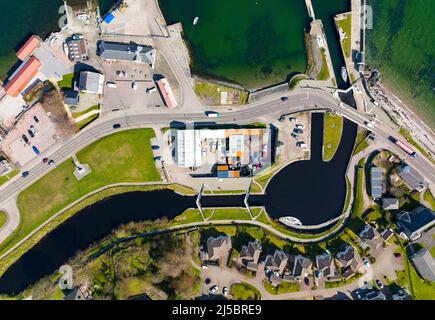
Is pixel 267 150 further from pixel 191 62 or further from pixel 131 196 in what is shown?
pixel 131 196

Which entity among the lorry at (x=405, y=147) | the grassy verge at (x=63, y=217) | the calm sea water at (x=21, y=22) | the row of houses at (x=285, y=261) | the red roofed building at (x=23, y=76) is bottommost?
the row of houses at (x=285, y=261)

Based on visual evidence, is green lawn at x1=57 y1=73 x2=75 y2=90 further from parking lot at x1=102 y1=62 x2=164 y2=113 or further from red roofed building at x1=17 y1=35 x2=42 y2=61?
red roofed building at x1=17 y1=35 x2=42 y2=61

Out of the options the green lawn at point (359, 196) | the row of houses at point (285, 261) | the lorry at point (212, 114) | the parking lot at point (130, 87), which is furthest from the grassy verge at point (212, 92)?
the row of houses at point (285, 261)

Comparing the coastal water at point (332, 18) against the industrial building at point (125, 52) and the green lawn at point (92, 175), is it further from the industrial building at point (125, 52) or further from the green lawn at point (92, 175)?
the green lawn at point (92, 175)

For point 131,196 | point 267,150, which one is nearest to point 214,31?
point 267,150

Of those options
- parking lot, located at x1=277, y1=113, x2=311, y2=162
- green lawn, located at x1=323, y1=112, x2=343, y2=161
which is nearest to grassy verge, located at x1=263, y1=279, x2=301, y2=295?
parking lot, located at x1=277, y1=113, x2=311, y2=162

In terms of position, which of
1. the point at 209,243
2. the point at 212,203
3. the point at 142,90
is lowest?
the point at 209,243

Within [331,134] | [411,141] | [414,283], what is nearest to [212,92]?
[331,134]
